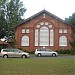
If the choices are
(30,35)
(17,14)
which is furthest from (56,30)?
(17,14)

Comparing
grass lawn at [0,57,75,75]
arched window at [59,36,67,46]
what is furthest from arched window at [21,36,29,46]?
grass lawn at [0,57,75,75]

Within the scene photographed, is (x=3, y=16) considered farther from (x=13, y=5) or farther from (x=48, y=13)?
Result: (x=48, y=13)

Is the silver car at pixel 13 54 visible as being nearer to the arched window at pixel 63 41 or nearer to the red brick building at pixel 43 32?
the red brick building at pixel 43 32

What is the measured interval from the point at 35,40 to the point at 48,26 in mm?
4263

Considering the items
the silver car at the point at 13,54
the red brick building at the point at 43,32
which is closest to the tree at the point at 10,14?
the red brick building at the point at 43,32

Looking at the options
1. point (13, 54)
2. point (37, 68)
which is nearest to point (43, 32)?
point (13, 54)

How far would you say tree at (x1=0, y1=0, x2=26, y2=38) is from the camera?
79.5m

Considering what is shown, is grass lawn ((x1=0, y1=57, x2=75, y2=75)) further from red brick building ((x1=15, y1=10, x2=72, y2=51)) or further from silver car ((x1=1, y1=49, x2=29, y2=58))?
red brick building ((x1=15, y1=10, x2=72, y2=51))

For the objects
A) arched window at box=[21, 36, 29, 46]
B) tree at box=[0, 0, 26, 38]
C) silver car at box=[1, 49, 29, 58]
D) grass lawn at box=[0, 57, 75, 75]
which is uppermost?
tree at box=[0, 0, 26, 38]

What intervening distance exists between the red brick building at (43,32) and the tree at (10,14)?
16.3 m

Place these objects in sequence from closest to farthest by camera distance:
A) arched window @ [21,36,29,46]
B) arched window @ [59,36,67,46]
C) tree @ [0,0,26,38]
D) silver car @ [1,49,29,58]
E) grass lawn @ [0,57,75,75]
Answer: grass lawn @ [0,57,75,75] < silver car @ [1,49,29,58] < arched window @ [59,36,67,46] < arched window @ [21,36,29,46] < tree @ [0,0,26,38]

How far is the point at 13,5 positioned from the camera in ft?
273

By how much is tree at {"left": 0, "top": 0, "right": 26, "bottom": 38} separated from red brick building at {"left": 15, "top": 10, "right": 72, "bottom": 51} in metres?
16.3

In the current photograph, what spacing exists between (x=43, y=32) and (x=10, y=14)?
74.4ft
